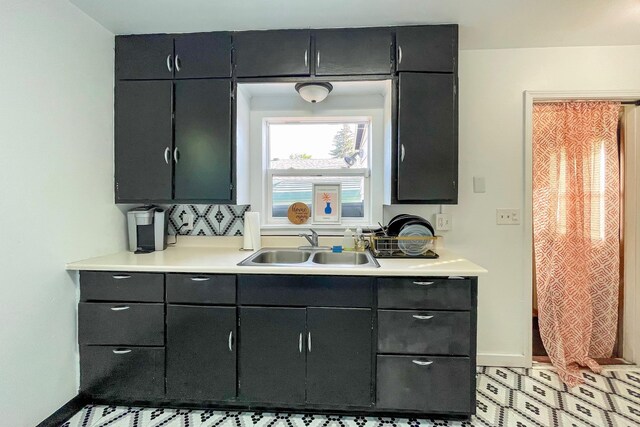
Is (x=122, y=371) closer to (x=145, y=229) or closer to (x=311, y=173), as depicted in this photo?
(x=145, y=229)

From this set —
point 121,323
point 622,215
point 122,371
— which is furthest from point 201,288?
point 622,215

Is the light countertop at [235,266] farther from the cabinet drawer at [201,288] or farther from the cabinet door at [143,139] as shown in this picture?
the cabinet door at [143,139]

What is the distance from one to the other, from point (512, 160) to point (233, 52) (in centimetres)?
203

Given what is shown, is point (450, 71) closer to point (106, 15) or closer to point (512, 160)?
point (512, 160)

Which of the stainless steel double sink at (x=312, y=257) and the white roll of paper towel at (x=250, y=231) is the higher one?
the white roll of paper towel at (x=250, y=231)

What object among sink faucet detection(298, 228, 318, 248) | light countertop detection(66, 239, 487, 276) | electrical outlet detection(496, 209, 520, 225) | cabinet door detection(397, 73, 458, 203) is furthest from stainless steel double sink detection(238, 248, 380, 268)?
electrical outlet detection(496, 209, 520, 225)

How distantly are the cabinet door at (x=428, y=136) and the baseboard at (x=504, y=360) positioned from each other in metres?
1.19

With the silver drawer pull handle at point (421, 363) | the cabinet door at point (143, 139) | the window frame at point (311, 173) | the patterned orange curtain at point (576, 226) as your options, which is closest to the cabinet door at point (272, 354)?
the silver drawer pull handle at point (421, 363)

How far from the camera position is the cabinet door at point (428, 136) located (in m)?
1.89

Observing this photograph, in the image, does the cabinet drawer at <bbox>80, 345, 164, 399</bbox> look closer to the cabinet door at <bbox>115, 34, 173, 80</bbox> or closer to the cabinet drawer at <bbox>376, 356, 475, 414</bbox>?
the cabinet drawer at <bbox>376, 356, 475, 414</bbox>

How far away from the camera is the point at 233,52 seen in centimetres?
198

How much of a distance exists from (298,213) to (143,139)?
3.78ft

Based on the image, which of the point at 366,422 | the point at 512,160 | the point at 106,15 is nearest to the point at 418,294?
the point at 366,422

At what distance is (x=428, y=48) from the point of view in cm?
189
